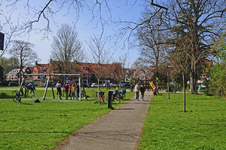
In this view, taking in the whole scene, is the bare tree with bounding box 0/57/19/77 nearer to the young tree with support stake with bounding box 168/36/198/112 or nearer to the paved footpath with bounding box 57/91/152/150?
the young tree with support stake with bounding box 168/36/198/112

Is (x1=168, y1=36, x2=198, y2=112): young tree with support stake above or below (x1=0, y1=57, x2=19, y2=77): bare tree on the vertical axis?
below

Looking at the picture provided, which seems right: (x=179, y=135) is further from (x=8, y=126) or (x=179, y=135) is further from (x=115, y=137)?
(x=8, y=126)

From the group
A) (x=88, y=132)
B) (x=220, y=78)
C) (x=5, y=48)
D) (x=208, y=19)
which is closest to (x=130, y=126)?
(x=88, y=132)

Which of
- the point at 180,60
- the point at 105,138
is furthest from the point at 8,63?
the point at 105,138

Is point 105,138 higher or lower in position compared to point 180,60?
lower

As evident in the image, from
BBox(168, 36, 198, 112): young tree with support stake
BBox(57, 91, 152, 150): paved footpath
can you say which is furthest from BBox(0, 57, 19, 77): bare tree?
BBox(57, 91, 152, 150): paved footpath

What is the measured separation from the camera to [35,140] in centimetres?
630

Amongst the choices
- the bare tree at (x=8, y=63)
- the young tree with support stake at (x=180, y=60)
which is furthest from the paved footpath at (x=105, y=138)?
the bare tree at (x=8, y=63)

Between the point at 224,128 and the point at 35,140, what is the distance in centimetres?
667

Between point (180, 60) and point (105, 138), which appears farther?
point (180, 60)

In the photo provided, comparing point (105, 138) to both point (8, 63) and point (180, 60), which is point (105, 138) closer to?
point (180, 60)

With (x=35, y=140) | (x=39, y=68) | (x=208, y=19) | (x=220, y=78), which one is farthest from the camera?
(x=39, y=68)

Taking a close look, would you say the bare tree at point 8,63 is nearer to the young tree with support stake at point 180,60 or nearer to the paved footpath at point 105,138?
the young tree with support stake at point 180,60

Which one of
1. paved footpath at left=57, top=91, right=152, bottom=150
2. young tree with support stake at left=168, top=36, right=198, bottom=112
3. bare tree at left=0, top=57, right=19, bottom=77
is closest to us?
paved footpath at left=57, top=91, right=152, bottom=150
